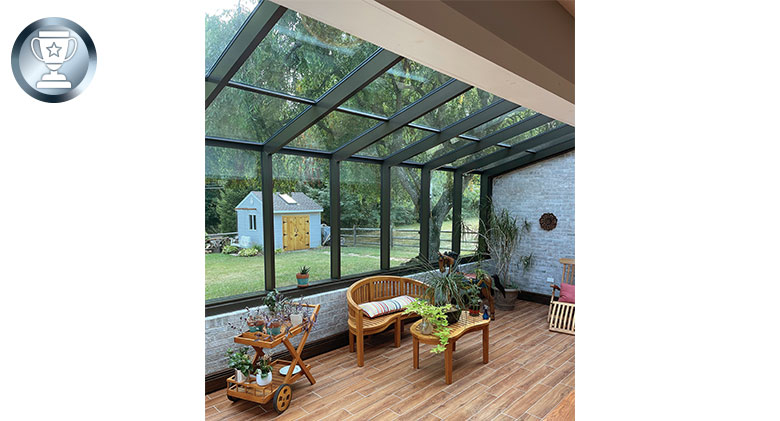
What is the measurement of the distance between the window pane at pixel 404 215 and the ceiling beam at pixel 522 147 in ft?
3.53

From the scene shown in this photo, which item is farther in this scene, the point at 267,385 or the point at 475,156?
the point at 475,156

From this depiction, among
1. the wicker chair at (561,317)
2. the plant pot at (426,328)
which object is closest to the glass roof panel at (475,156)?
the wicker chair at (561,317)

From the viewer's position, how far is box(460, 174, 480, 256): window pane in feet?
22.0

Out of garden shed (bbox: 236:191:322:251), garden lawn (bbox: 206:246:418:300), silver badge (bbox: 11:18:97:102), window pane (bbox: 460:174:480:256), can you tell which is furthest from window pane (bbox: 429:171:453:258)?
silver badge (bbox: 11:18:97:102)

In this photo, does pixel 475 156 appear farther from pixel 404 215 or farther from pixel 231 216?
pixel 231 216

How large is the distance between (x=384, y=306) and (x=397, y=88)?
242cm

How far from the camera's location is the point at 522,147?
5895 mm

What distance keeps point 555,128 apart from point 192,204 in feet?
17.2

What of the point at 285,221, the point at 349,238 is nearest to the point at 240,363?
the point at 285,221

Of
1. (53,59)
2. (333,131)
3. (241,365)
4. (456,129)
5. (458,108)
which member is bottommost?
(241,365)

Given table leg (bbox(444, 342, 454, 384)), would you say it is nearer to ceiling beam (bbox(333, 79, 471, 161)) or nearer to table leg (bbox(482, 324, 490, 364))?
table leg (bbox(482, 324, 490, 364))

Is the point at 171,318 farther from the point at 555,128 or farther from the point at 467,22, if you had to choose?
the point at 555,128

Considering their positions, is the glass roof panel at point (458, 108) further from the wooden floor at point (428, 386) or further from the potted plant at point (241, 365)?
the potted plant at point (241, 365)
